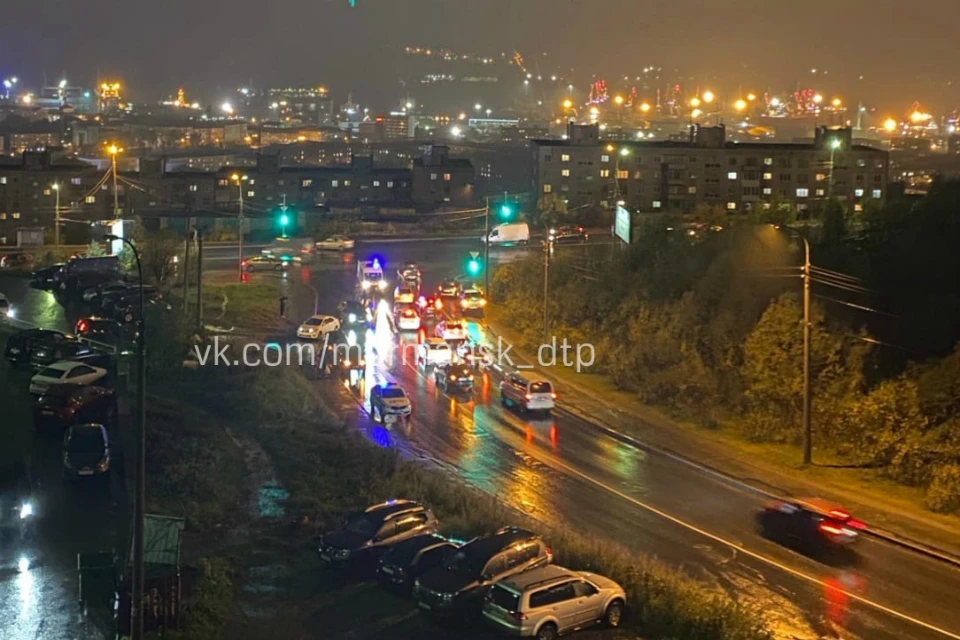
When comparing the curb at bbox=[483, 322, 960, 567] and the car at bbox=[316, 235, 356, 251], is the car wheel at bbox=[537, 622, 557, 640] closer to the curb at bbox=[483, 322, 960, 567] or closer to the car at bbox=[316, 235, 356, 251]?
the curb at bbox=[483, 322, 960, 567]

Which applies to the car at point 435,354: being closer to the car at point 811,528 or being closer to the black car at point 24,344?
the black car at point 24,344

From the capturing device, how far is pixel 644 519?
1477 centimetres

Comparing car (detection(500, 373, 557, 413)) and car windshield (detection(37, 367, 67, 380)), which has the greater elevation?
car windshield (detection(37, 367, 67, 380))

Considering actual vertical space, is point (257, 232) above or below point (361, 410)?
above

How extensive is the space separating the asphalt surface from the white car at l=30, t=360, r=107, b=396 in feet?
4.36

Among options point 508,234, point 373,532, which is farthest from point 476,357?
point 508,234

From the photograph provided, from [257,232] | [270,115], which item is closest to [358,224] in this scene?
[257,232]

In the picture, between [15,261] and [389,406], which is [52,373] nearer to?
[389,406]

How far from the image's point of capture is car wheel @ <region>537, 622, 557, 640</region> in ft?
33.3

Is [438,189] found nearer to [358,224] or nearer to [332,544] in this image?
[358,224]

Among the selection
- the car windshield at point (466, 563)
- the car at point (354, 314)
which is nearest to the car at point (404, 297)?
the car at point (354, 314)

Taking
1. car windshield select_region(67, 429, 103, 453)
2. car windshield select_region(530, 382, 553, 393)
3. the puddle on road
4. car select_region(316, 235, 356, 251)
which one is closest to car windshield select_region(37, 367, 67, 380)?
car windshield select_region(67, 429, 103, 453)

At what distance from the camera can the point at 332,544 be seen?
40.1ft

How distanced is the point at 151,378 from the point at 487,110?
178m
